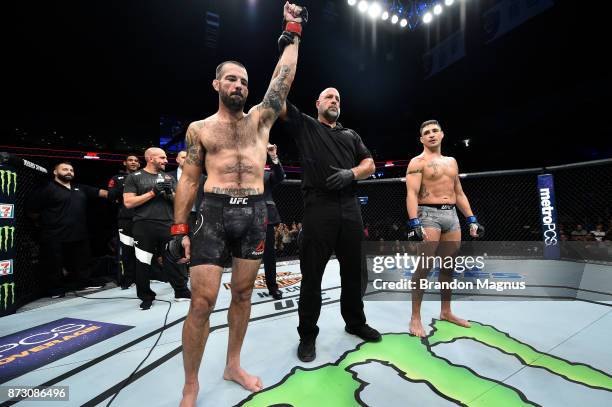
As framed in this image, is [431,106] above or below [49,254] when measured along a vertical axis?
above

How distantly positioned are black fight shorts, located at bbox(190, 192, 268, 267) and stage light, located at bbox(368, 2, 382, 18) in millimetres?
8289

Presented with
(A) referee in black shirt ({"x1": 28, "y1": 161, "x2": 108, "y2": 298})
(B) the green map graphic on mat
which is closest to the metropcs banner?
(B) the green map graphic on mat

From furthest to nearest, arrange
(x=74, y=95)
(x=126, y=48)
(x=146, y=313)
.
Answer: (x=74, y=95)
(x=126, y=48)
(x=146, y=313)

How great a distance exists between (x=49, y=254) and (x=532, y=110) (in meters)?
14.1

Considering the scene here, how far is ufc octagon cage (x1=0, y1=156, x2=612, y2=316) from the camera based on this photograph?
298cm

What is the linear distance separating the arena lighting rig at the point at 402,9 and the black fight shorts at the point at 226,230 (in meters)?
7.95

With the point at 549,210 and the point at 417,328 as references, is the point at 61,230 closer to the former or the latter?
the point at 417,328

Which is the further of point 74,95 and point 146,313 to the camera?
point 74,95

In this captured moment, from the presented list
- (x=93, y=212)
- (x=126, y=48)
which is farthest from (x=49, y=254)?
(x=126, y=48)

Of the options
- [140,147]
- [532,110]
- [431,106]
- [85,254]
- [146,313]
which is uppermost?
[431,106]

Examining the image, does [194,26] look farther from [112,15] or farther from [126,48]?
[126,48]

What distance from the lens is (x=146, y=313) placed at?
9.32 feet

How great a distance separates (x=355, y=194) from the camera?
2227 mm

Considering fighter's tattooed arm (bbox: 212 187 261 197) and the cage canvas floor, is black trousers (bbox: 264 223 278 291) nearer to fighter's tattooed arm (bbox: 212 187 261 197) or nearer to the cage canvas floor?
the cage canvas floor
